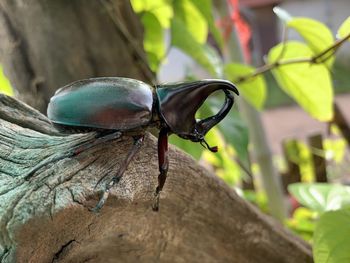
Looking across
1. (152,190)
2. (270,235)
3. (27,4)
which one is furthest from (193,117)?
(27,4)

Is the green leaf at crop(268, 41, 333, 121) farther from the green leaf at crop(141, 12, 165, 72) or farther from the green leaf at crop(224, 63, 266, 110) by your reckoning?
the green leaf at crop(141, 12, 165, 72)

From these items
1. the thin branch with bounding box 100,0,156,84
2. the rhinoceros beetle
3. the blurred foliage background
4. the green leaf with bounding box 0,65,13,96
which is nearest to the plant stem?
the blurred foliage background

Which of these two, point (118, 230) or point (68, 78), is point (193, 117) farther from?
point (68, 78)

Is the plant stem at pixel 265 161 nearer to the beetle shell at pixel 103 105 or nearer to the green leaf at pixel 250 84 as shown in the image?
the green leaf at pixel 250 84

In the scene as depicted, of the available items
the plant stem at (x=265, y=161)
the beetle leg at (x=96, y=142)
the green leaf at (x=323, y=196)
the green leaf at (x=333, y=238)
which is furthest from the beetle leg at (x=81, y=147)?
the plant stem at (x=265, y=161)

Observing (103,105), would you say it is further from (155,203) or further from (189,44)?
(189,44)

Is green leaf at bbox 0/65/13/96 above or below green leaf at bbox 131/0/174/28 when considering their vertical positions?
above
